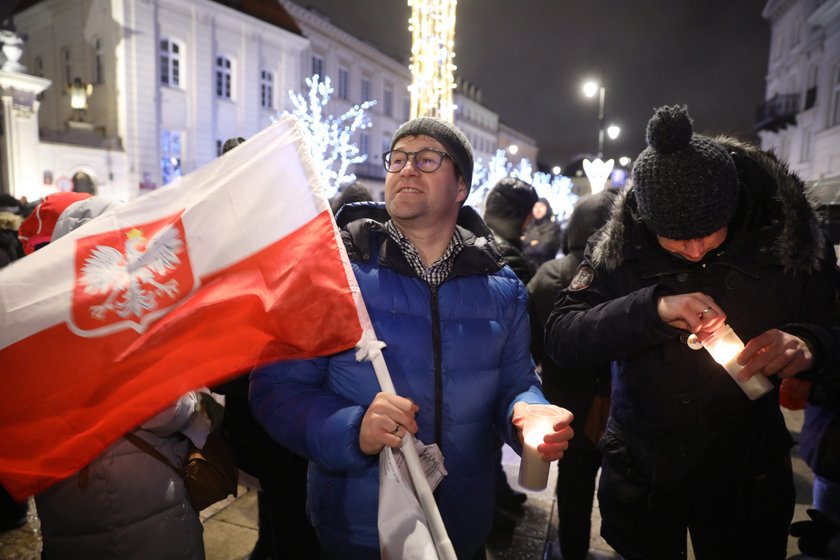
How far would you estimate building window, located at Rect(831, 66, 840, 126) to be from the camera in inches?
928

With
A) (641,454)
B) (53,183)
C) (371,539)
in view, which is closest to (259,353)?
(371,539)

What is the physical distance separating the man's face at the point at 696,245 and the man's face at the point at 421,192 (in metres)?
0.86

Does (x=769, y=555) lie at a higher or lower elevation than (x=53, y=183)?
lower

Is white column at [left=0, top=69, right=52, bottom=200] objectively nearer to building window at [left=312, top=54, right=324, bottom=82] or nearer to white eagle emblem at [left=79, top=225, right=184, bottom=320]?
building window at [left=312, top=54, right=324, bottom=82]

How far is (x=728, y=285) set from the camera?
1.96 m

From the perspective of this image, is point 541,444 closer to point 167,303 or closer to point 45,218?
point 167,303

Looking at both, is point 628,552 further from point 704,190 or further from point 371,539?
point 704,190

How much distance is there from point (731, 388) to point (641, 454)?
0.43 meters

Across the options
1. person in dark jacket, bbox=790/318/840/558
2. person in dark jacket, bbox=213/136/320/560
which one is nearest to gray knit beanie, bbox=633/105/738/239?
person in dark jacket, bbox=790/318/840/558

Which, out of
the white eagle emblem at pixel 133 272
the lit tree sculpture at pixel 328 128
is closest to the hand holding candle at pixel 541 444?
the white eagle emblem at pixel 133 272

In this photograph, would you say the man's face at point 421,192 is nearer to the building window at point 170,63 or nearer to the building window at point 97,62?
the building window at point 170,63

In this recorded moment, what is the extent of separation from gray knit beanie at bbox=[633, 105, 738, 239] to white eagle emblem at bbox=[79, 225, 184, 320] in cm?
170

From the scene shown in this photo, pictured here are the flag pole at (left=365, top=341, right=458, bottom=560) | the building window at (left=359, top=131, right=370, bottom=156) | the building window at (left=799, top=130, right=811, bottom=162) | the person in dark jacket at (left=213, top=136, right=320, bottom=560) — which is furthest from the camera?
the building window at (left=359, top=131, right=370, bottom=156)

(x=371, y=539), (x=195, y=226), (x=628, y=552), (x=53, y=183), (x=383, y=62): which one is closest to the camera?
(x=195, y=226)
